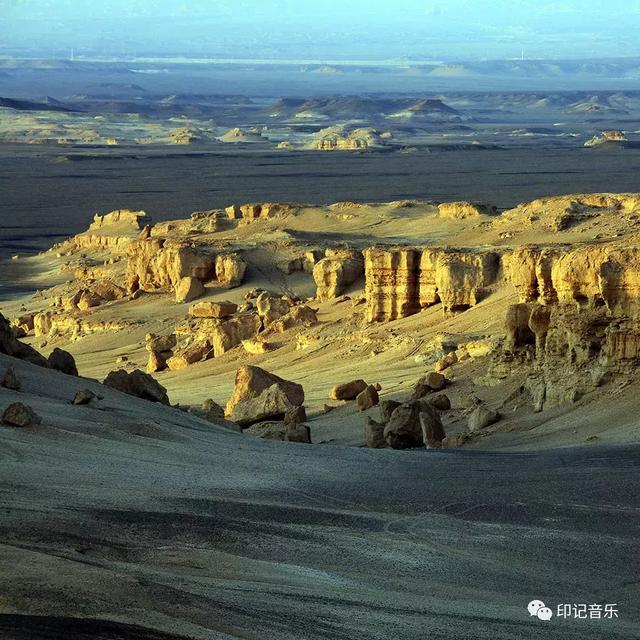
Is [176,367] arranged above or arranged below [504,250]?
below

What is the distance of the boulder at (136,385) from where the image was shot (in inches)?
749

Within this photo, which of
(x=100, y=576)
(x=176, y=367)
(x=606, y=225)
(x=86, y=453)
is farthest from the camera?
(x=606, y=225)

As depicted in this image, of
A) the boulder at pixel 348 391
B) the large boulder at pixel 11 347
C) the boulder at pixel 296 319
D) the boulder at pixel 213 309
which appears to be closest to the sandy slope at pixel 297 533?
the large boulder at pixel 11 347

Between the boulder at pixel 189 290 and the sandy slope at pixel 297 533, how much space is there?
20.4 metres

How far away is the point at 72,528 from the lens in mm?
11648

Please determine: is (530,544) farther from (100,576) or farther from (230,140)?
(230,140)

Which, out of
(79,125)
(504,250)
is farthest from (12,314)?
(79,125)

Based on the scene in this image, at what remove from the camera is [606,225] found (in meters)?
34.8

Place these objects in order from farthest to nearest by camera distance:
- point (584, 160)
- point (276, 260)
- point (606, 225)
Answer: point (584, 160) < point (276, 260) < point (606, 225)

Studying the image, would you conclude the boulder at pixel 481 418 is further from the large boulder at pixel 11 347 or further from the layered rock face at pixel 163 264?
the layered rock face at pixel 163 264

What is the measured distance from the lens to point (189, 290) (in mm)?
36969

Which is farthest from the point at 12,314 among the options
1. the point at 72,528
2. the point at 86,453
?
the point at 72,528

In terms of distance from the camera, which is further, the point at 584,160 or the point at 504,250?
the point at 584,160

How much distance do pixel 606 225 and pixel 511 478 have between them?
21.2 m
